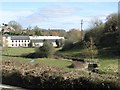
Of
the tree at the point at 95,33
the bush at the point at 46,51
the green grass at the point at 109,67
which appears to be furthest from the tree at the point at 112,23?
the green grass at the point at 109,67

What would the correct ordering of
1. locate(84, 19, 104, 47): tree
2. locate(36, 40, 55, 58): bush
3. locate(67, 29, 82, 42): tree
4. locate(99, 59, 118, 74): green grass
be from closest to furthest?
locate(99, 59, 118, 74): green grass, locate(36, 40, 55, 58): bush, locate(84, 19, 104, 47): tree, locate(67, 29, 82, 42): tree

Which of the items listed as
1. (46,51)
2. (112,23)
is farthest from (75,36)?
(46,51)

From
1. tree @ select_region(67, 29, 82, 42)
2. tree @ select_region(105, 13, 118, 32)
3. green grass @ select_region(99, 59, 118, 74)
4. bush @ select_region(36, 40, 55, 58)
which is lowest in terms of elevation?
green grass @ select_region(99, 59, 118, 74)

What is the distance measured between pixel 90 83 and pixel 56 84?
1.95m

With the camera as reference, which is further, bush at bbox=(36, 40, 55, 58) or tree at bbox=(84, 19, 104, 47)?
tree at bbox=(84, 19, 104, 47)

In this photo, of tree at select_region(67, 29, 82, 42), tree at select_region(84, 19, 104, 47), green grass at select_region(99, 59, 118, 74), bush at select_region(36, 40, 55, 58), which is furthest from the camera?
tree at select_region(67, 29, 82, 42)

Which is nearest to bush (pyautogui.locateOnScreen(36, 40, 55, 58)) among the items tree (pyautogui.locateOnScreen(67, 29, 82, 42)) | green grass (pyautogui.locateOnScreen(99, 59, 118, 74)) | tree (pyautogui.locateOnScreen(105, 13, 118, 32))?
green grass (pyautogui.locateOnScreen(99, 59, 118, 74))

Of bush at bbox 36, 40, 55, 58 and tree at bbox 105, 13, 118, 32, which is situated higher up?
tree at bbox 105, 13, 118, 32

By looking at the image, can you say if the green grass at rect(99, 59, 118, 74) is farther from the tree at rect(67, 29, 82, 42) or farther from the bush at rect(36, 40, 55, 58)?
the tree at rect(67, 29, 82, 42)

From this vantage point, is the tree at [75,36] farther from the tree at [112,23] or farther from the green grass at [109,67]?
the green grass at [109,67]

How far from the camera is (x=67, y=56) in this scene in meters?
41.8

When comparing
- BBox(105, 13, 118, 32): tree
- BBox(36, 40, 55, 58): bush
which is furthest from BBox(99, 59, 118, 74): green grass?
BBox(105, 13, 118, 32): tree

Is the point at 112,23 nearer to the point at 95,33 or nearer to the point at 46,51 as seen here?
the point at 95,33

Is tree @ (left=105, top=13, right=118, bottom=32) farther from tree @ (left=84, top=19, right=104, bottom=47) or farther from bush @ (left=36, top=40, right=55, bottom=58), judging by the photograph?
bush @ (left=36, top=40, right=55, bottom=58)
